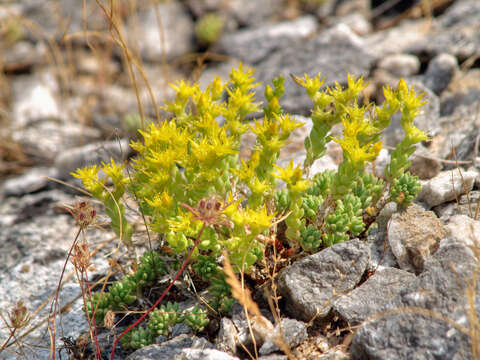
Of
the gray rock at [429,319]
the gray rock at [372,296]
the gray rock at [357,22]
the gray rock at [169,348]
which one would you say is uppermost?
the gray rock at [357,22]

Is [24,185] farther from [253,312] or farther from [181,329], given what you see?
[253,312]

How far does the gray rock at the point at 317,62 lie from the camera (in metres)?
4.23

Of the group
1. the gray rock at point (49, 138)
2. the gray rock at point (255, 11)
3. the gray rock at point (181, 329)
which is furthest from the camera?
the gray rock at point (255, 11)

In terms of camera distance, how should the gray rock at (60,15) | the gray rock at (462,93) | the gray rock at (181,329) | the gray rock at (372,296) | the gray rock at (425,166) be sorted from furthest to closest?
the gray rock at (60,15) → the gray rock at (462,93) → the gray rock at (425,166) → the gray rock at (181,329) → the gray rock at (372,296)

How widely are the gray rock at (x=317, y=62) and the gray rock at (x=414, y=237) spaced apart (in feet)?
5.80

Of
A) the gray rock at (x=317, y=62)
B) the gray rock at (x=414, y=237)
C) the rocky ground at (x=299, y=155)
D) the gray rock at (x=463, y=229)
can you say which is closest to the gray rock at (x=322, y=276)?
the rocky ground at (x=299, y=155)

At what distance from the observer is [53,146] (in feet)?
17.7

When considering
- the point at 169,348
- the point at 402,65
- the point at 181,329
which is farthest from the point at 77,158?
the point at 402,65

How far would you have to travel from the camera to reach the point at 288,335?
7.30 feet

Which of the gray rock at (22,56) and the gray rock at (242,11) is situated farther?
the gray rock at (242,11)

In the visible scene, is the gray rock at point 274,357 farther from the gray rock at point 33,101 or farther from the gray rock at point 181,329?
the gray rock at point 33,101

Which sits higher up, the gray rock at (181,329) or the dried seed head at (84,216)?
the dried seed head at (84,216)

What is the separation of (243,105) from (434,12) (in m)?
4.44

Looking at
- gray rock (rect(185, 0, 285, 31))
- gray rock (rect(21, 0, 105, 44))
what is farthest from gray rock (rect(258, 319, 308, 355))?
gray rock (rect(21, 0, 105, 44))
